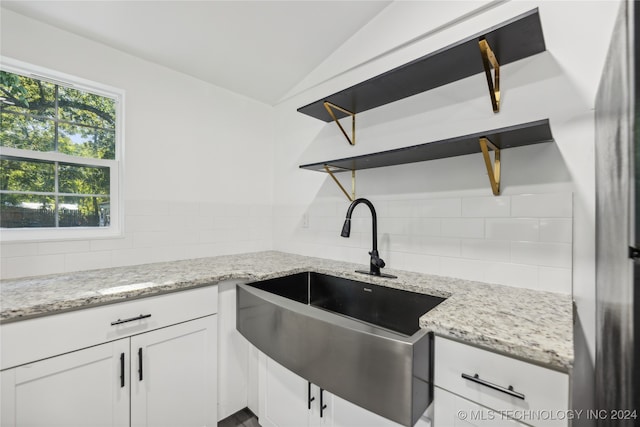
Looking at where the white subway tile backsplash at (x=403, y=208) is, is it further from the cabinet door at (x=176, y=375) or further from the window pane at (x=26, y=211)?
the window pane at (x=26, y=211)

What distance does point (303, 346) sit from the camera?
1037 millimetres

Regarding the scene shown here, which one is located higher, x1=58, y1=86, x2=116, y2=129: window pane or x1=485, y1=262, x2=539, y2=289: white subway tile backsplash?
x1=58, y1=86, x2=116, y2=129: window pane

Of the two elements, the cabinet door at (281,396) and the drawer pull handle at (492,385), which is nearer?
the drawer pull handle at (492,385)

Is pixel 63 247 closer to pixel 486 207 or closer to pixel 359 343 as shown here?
pixel 359 343

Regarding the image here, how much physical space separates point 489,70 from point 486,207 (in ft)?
2.01

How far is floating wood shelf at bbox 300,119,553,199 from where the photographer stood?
1.04m

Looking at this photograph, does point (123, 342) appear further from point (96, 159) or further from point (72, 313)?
point (96, 159)

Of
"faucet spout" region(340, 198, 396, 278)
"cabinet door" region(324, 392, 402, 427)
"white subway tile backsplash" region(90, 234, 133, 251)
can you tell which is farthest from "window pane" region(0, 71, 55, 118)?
"cabinet door" region(324, 392, 402, 427)

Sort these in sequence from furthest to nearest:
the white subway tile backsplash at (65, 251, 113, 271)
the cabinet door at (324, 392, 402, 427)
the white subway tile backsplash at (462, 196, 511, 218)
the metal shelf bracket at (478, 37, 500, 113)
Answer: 1. the white subway tile backsplash at (65, 251, 113, 271)
2. the white subway tile backsplash at (462, 196, 511, 218)
3. the metal shelf bracket at (478, 37, 500, 113)
4. the cabinet door at (324, 392, 402, 427)

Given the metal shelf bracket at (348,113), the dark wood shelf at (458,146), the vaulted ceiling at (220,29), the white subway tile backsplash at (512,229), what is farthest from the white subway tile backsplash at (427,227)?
the vaulted ceiling at (220,29)

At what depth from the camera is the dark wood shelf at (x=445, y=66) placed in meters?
1.04

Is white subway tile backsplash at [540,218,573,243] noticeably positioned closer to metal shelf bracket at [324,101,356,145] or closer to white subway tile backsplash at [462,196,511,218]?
white subway tile backsplash at [462,196,511,218]

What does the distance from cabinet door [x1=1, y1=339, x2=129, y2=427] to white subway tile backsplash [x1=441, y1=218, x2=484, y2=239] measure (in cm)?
162

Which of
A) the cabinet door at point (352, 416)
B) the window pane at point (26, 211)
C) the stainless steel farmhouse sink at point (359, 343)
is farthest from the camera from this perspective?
the window pane at point (26, 211)
